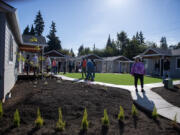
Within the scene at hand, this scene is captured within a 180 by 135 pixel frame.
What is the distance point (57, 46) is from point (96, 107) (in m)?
47.8

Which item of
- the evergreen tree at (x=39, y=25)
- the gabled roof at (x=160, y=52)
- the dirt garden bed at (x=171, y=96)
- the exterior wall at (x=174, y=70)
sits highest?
the evergreen tree at (x=39, y=25)

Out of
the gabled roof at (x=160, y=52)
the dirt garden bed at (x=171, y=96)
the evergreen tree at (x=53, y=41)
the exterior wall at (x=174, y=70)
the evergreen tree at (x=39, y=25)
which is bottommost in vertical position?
the dirt garden bed at (x=171, y=96)

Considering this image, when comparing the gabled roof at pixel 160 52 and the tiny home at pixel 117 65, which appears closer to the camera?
the gabled roof at pixel 160 52

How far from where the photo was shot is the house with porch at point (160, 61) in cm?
1847

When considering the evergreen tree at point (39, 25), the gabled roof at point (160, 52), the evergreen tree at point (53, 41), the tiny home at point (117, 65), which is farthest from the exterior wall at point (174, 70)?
the evergreen tree at point (39, 25)

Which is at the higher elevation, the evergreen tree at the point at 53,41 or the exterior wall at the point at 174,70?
the evergreen tree at the point at 53,41

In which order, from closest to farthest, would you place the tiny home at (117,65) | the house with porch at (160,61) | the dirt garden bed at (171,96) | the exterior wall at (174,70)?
the dirt garden bed at (171,96)
the exterior wall at (174,70)
the house with porch at (160,61)
the tiny home at (117,65)

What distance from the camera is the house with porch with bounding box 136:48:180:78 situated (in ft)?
60.6

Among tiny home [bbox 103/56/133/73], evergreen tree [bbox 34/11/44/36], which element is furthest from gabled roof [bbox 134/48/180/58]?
evergreen tree [bbox 34/11/44/36]


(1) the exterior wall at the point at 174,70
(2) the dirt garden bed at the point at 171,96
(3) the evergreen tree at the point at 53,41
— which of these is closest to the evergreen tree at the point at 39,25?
(3) the evergreen tree at the point at 53,41

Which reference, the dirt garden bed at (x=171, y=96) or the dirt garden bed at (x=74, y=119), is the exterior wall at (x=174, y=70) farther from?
the dirt garden bed at (x=74, y=119)

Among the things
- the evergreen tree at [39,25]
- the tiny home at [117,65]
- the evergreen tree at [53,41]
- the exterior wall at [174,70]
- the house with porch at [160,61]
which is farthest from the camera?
the evergreen tree at [39,25]

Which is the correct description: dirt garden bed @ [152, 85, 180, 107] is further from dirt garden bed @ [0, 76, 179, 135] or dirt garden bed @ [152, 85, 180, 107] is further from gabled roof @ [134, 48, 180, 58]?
gabled roof @ [134, 48, 180, 58]

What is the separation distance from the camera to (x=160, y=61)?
1900 centimetres
